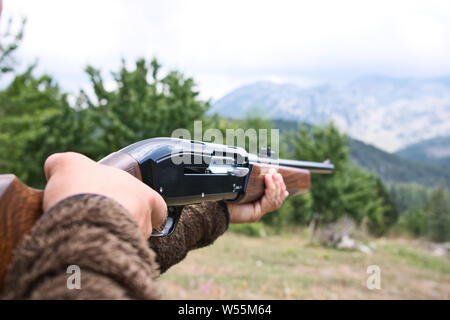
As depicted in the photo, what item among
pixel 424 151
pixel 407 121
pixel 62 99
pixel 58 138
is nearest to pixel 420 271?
pixel 58 138

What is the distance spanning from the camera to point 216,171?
1851 mm

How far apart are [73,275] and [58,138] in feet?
52.1

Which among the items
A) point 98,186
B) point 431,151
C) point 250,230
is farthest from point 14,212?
point 431,151

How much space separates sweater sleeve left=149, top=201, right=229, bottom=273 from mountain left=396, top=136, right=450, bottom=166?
16367 centimetres

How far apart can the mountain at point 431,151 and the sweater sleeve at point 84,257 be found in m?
165

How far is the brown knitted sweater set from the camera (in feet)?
1.97

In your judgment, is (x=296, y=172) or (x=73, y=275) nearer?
(x=73, y=275)

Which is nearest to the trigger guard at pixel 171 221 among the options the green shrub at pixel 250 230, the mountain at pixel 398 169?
the green shrub at pixel 250 230

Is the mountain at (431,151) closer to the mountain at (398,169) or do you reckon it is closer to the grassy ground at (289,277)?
the mountain at (398,169)

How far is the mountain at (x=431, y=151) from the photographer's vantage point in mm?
151087

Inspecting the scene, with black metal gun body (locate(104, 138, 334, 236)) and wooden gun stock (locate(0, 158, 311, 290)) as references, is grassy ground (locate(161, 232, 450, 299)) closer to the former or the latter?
black metal gun body (locate(104, 138, 334, 236))

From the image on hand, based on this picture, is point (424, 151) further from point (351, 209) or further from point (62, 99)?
point (62, 99)

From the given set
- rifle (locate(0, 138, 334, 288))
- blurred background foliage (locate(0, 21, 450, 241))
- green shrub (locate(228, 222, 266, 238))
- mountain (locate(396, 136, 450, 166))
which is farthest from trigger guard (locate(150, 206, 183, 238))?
mountain (locate(396, 136, 450, 166))

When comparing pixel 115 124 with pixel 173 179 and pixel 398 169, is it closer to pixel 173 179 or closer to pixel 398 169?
pixel 173 179
